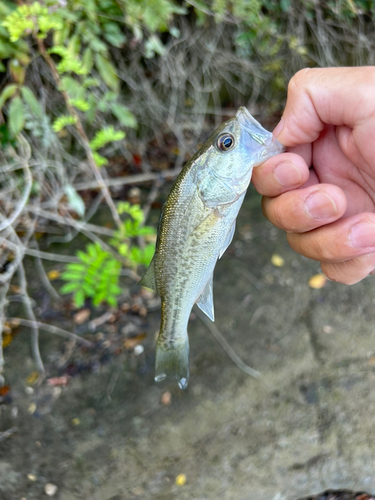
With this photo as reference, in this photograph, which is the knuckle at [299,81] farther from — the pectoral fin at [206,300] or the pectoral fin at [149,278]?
the pectoral fin at [149,278]

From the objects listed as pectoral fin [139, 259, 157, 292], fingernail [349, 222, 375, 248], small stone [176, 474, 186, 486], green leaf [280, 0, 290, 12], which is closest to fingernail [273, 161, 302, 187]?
fingernail [349, 222, 375, 248]

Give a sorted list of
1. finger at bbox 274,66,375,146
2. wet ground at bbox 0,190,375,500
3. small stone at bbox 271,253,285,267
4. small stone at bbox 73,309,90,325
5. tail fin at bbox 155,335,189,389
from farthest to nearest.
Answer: small stone at bbox 271,253,285,267 < small stone at bbox 73,309,90,325 < wet ground at bbox 0,190,375,500 < tail fin at bbox 155,335,189,389 < finger at bbox 274,66,375,146

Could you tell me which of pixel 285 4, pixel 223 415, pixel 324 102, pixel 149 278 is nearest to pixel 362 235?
pixel 324 102

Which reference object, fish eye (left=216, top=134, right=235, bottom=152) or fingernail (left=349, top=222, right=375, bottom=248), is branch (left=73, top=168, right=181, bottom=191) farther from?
fingernail (left=349, top=222, right=375, bottom=248)

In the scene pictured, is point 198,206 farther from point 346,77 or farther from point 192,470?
point 192,470

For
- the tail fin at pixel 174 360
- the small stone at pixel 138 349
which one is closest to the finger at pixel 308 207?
the tail fin at pixel 174 360

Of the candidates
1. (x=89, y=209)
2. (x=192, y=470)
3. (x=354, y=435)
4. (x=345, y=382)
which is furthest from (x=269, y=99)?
(x=192, y=470)

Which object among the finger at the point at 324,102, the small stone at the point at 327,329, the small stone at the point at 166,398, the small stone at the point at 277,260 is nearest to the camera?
the finger at the point at 324,102
